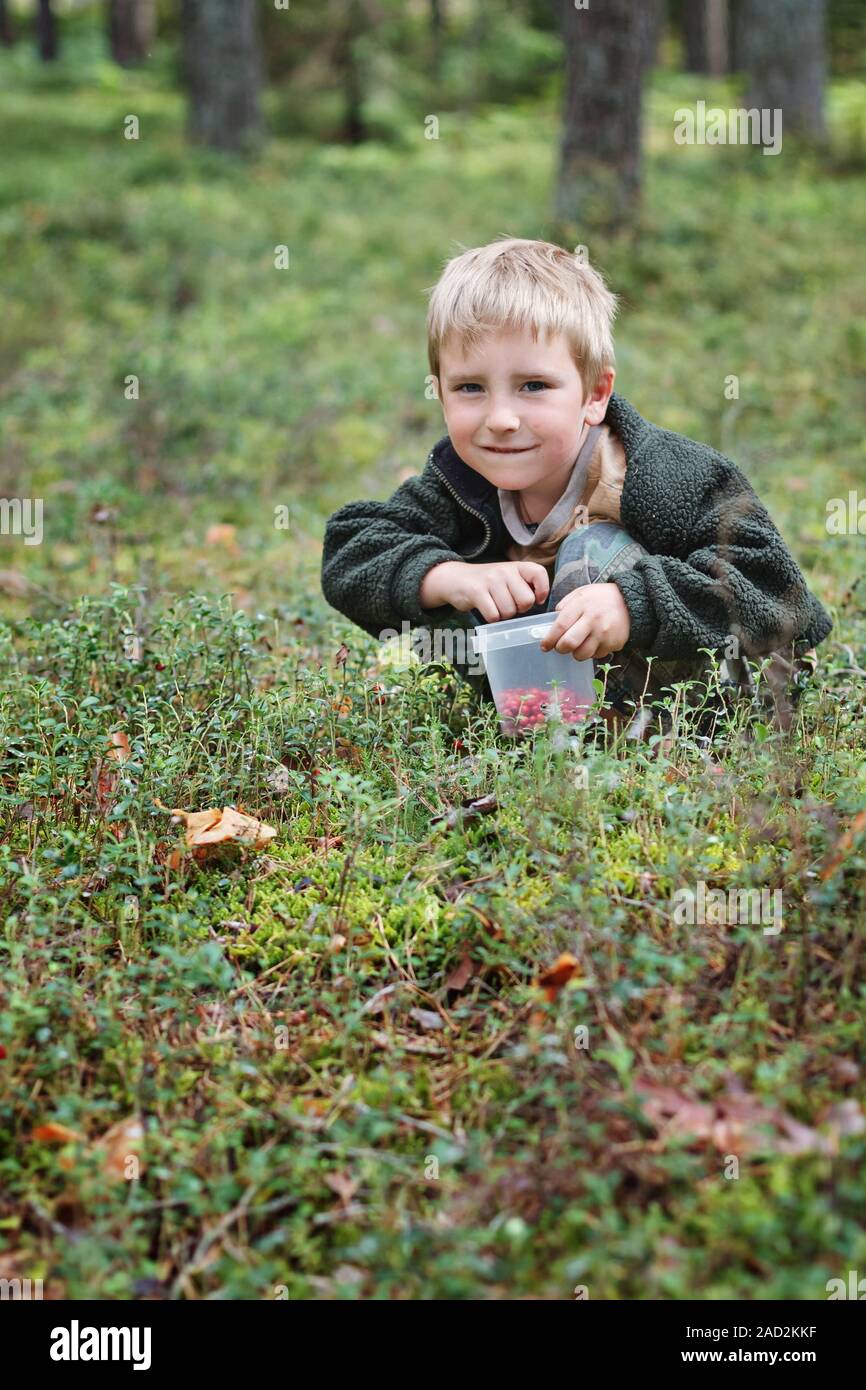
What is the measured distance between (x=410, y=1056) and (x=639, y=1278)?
77 centimetres

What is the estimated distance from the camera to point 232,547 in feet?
19.6

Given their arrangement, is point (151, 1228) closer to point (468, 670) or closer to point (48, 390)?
point (468, 670)

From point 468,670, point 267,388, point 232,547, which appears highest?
point 267,388

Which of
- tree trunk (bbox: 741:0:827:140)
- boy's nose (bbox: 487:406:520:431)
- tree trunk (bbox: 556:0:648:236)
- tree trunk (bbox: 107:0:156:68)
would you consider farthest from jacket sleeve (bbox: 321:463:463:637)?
tree trunk (bbox: 107:0:156:68)

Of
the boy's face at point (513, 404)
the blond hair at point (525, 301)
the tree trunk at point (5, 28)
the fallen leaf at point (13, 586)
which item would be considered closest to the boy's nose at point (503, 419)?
the boy's face at point (513, 404)

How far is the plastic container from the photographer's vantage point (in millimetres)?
3395

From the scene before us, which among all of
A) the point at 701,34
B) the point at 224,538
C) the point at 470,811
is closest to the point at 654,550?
the point at 470,811

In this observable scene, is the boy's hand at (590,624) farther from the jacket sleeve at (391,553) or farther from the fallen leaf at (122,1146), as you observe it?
the fallen leaf at (122,1146)

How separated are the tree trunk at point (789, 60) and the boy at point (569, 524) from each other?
11.6m

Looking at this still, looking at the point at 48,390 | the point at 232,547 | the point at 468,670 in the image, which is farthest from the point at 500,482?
the point at 48,390

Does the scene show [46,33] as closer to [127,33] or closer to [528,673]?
[127,33]

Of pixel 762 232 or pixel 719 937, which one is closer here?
pixel 719 937

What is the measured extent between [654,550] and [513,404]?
563mm

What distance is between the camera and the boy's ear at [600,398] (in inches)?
147
